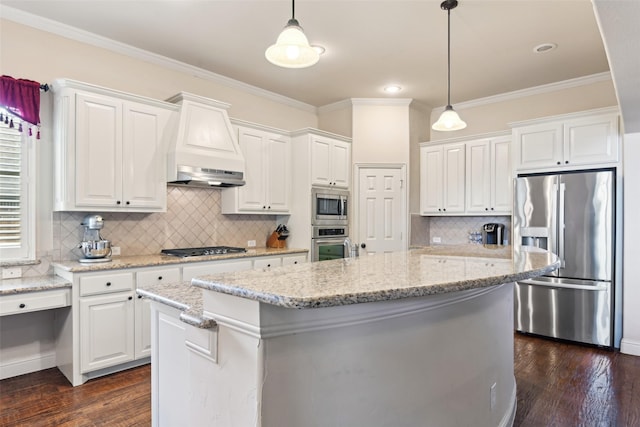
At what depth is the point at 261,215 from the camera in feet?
16.3

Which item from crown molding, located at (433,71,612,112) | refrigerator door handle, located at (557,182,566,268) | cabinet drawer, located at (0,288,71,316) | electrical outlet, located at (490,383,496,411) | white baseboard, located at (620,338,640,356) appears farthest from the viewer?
crown molding, located at (433,71,612,112)

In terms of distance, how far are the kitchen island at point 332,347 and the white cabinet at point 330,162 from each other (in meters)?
3.17

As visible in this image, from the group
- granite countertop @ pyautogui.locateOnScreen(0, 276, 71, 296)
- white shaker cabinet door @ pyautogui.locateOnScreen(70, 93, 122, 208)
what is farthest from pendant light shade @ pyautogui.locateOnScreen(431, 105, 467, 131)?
granite countertop @ pyautogui.locateOnScreen(0, 276, 71, 296)

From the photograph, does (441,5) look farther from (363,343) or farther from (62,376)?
(62,376)

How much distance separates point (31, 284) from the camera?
9.53ft

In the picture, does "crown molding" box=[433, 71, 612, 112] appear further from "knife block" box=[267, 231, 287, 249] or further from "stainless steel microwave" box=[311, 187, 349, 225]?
"knife block" box=[267, 231, 287, 249]

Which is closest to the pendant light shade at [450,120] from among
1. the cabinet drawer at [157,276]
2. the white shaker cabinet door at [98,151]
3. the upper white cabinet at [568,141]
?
the upper white cabinet at [568,141]

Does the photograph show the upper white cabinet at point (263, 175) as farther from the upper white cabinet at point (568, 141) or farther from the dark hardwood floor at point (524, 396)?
the upper white cabinet at point (568, 141)

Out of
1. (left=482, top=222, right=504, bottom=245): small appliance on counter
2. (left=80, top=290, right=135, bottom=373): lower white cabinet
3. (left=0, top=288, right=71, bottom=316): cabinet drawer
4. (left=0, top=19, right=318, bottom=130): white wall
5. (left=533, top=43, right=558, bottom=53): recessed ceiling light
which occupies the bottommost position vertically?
A: (left=80, top=290, right=135, bottom=373): lower white cabinet

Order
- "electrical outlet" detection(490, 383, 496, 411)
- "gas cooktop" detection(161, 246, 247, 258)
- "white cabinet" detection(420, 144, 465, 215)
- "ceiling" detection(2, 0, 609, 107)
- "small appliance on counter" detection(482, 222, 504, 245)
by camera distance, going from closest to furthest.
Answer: "electrical outlet" detection(490, 383, 496, 411) < "ceiling" detection(2, 0, 609, 107) < "gas cooktop" detection(161, 246, 247, 258) < "small appliance on counter" detection(482, 222, 504, 245) < "white cabinet" detection(420, 144, 465, 215)

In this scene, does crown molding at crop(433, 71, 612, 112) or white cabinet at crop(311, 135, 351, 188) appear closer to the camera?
crown molding at crop(433, 71, 612, 112)

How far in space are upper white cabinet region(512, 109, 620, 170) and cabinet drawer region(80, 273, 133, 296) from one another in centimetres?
420

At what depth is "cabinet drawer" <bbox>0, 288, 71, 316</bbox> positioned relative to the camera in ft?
8.91

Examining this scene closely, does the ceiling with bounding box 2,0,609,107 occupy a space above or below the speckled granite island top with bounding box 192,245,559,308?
above
